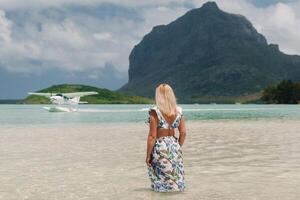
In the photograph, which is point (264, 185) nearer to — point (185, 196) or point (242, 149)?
point (185, 196)

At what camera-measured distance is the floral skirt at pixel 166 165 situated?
41.5ft

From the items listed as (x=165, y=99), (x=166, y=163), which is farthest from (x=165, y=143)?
(x=165, y=99)

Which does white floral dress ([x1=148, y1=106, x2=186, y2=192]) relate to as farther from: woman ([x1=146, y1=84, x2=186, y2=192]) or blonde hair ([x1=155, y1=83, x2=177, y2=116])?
blonde hair ([x1=155, y1=83, x2=177, y2=116])

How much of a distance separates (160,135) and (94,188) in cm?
285

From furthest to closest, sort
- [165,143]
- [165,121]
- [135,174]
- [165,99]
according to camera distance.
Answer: [135,174] < [165,143] < [165,121] < [165,99]

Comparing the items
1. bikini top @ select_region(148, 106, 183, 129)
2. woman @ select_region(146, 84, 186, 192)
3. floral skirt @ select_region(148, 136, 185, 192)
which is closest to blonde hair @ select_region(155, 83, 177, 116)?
woman @ select_region(146, 84, 186, 192)

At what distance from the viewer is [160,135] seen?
41.5 feet

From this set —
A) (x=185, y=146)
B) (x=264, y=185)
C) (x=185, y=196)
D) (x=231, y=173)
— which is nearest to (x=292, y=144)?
(x=185, y=146)

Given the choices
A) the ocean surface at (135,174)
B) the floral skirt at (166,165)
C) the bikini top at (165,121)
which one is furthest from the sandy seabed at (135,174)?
the bikini top at (165,121)

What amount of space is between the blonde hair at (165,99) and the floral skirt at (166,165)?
80 centimetres

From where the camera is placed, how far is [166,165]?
12.7 meters

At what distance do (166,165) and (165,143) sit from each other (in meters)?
0.58

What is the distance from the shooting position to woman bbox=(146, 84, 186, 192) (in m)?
12.2

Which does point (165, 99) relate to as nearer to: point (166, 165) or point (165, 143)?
point (165, 143)
